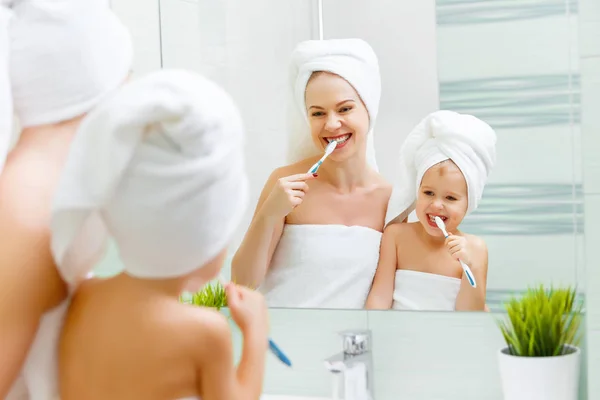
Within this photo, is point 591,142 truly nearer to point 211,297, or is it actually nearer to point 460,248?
point 460,248

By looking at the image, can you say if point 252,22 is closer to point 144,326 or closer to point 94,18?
point 94,18

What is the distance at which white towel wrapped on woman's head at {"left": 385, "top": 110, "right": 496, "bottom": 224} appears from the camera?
3.48 ft

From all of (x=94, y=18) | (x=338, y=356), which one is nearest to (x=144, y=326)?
(x=94, y=18)

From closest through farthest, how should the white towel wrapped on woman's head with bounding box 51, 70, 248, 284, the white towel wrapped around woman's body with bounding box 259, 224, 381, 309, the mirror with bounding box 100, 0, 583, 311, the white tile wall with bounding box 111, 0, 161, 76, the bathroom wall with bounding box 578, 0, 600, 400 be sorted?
1. the white towel wrapped on woman's head with bounding box 51, 70, 248, 284
2. the bathroom wall with bounding box 578, 0, 600, 400
3. the mirror with bounding box 100, 0, 583, 311
4. the white towel wrapped around woman's body with bounding box 259, 224, 381, 309
5. the white tile wall with bounding box 111, 0, 161, 76

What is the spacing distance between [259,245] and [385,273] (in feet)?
0.72

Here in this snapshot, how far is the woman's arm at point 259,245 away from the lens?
1.21 meters

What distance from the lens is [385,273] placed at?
1.14 metres

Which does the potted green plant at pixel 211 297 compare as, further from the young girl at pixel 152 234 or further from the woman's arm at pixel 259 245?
the young girl at pixel 152 234

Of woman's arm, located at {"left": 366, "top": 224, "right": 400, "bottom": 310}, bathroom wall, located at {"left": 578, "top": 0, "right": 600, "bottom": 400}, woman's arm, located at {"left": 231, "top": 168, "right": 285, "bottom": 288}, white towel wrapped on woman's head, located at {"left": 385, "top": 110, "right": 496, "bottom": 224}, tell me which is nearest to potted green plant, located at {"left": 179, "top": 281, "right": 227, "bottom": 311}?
woman's arm, located at {"left": 231, "top": 168, "right": 285, "bottom": 288}

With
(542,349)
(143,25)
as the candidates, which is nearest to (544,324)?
(542,349)

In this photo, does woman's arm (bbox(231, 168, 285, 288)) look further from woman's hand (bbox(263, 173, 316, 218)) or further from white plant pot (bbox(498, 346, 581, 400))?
white plant pot (bbox(498, 346, 581, 400))

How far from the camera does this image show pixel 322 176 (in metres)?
1.17

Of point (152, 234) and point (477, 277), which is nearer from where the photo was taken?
Answer: point (152, 234)

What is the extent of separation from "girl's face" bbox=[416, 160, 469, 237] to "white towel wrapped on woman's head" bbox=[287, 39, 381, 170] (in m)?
→ 0.09
